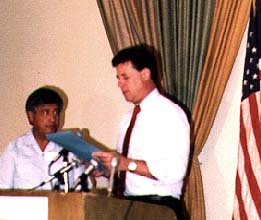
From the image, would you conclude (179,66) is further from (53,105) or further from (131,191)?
(131,191)

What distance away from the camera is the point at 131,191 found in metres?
4.09

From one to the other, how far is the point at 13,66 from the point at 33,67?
9.0 inches

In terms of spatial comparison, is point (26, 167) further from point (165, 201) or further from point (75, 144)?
point (75, 144)

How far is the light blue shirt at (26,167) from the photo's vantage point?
4.71 meters

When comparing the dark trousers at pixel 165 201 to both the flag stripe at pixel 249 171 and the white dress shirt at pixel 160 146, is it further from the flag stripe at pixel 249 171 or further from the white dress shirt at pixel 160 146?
the flag stripe at pixel 249 171

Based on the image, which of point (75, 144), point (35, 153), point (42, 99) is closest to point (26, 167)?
point (35, 153)

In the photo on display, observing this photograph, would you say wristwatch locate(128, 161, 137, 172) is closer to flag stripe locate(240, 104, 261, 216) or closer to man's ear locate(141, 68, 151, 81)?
man's ear locate(141, 68, 151, 81)

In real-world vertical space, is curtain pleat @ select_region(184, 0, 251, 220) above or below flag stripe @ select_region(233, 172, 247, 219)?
above

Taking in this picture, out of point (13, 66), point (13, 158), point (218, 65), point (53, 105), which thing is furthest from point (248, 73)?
point (13, 66)

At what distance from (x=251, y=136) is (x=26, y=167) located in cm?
161

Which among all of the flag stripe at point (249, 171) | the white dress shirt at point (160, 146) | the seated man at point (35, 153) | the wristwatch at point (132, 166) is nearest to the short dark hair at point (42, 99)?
the seated man at point (35, 153)

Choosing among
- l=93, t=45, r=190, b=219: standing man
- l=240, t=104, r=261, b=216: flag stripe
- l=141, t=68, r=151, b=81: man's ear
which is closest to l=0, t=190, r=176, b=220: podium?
l=93, t=45, r=190, b=219: standing man

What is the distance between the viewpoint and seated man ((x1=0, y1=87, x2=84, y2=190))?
4.73 meters

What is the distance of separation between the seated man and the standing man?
66cm
